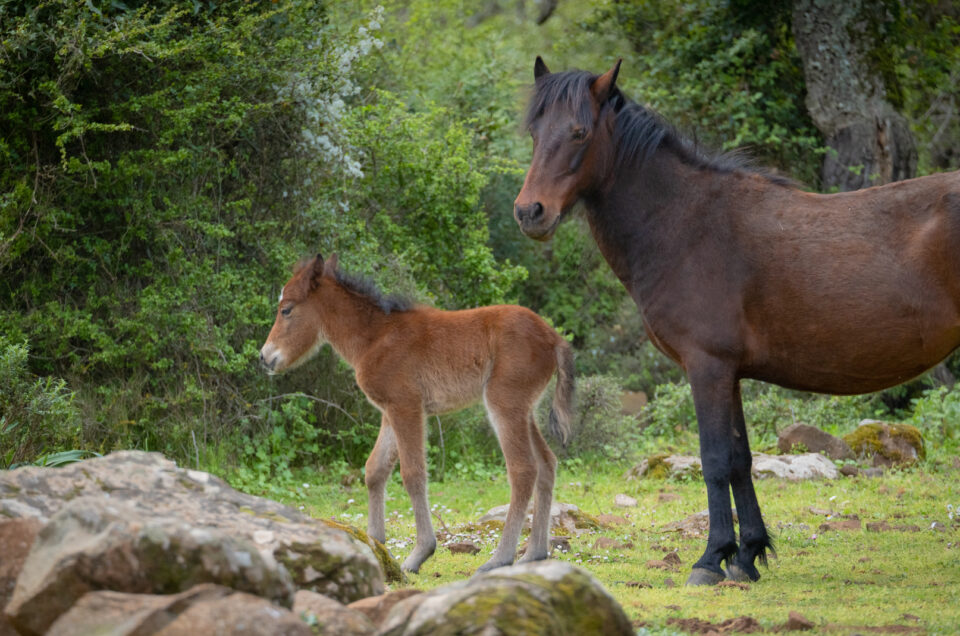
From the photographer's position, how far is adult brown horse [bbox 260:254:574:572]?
7066 mm

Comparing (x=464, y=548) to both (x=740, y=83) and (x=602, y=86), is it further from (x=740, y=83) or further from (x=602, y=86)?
(x=740, y=83)

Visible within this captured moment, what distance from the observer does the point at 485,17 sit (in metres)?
32.3

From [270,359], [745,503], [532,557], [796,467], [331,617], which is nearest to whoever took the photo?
[331,617]

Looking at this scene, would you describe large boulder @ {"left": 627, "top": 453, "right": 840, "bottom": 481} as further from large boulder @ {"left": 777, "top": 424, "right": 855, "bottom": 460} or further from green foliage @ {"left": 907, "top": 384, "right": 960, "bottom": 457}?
green foliage @ {"left": 907, "top": 384, "right": 960, "bottom": 457}

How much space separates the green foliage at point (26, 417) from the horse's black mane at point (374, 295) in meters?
2.86

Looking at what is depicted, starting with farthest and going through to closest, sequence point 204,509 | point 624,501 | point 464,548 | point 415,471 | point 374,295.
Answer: point 624,501, point 374,295, point 464,548, point 415,471, point 204,509

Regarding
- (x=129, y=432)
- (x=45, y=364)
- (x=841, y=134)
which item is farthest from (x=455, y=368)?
(x=841, y=134)

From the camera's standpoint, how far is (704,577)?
6.42 m

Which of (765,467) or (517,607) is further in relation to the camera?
(765,467)

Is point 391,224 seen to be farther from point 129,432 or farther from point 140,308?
point 129,432

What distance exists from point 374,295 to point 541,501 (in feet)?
6.89

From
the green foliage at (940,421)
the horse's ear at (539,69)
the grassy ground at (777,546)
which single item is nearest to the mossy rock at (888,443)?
the grassy ground at (777,546)

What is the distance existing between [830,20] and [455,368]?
10.3 metres

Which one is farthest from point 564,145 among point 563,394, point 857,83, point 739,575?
point 857,83
